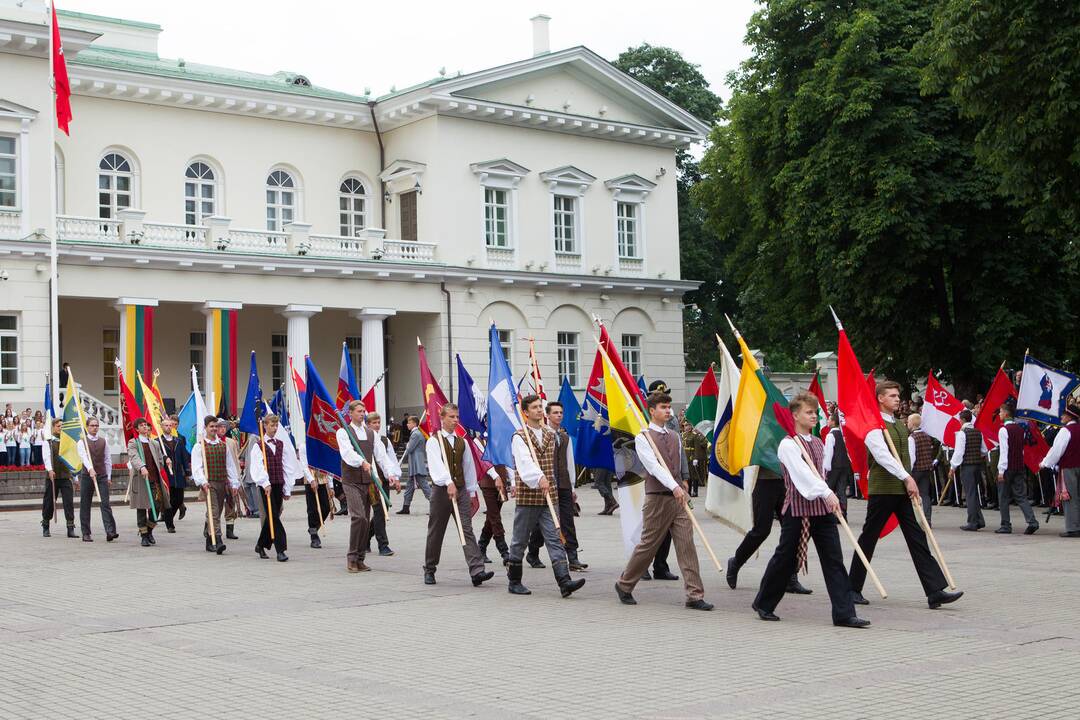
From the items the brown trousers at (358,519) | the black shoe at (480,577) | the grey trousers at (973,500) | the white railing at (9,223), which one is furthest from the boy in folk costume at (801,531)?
the white railing at (9,223)

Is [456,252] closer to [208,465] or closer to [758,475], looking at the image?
[208,465]

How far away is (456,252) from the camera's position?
135 ft

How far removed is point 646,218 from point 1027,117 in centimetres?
2355

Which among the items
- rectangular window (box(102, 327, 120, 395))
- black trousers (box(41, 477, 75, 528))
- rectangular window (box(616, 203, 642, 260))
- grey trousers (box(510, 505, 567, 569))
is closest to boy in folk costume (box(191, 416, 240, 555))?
black trousers (box(41, 477, 75, 528))

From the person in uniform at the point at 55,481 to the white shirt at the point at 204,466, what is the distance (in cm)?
300

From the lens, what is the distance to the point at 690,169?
58.9 metres

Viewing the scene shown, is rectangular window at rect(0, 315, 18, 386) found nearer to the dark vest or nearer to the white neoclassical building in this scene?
the white neoclassical building

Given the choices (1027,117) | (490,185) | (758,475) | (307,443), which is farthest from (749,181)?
(758,475)

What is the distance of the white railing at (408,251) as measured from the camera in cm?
4009

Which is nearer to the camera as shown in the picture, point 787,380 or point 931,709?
point 931,709

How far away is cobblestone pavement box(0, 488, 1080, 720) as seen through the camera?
8195mm

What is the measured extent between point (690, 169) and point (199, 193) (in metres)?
25.8

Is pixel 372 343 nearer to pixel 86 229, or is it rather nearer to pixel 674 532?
pixel 86 229

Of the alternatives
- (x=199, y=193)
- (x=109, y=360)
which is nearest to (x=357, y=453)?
(x=109, y=360)
